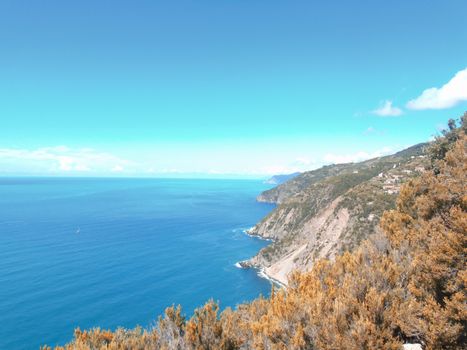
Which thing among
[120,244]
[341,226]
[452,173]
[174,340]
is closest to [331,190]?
[341,226]

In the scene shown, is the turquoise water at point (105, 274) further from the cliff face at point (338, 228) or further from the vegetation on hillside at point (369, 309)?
the vegetation on hillside at point (369, 309)

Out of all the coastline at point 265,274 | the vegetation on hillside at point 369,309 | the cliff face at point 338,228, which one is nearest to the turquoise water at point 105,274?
the coastline at point 265,274

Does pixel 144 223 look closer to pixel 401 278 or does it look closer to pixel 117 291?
pixel 117 291

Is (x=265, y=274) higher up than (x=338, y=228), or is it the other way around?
(x=338, y=228)

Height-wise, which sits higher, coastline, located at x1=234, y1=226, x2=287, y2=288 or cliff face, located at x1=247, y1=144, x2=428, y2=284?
cliff face, located at x1=247, y1=144, x2=428, y2=284

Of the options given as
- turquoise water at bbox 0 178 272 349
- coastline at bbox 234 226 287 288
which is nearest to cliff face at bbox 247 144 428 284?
coastline at bbox 234 226 287 288

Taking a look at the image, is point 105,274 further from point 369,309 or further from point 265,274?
point 369,309

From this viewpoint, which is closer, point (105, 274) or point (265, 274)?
point (105, 274)

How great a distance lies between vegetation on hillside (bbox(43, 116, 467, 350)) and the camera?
14.9 meters

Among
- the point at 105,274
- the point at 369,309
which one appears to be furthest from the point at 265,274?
the point at 369,309

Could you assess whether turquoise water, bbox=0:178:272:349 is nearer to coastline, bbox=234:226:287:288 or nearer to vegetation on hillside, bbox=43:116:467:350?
coastline, bbox=234:226:287:288

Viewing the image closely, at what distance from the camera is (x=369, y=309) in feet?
50.6

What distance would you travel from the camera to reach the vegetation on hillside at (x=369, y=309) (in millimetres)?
14859

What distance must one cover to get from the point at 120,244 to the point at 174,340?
Result: 122 meters
